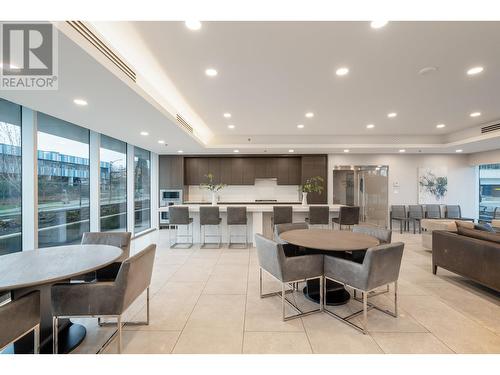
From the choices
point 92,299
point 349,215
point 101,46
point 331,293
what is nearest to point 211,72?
point 101,46

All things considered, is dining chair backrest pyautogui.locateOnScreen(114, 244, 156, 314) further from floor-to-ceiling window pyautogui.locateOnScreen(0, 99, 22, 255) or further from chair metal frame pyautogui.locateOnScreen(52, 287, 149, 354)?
floor-to-ceiling window pyautogui.locateOnScreen(0, 99, 22, 255)

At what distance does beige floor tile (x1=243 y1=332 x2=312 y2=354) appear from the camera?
1.89 metres

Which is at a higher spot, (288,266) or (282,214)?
(282,214)

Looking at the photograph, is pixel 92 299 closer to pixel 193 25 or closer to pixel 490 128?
pixel 193 25

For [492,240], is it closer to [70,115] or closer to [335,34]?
[335,34]

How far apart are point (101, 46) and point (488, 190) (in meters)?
10.4

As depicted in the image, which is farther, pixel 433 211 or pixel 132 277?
pixel 433 211

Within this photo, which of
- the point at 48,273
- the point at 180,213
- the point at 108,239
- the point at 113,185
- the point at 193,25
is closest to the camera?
the point at 48,273

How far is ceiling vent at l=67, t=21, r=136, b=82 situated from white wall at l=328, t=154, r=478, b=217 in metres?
6.33

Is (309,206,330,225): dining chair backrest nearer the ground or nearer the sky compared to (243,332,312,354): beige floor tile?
nearer the sky

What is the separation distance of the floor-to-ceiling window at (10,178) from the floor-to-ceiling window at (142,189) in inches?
130

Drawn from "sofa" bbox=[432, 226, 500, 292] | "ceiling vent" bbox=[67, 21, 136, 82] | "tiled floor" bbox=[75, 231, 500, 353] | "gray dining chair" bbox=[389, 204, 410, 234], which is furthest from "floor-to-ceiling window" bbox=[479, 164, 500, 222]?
"ceiling vent" bbox=[67, 21, 136, 82]

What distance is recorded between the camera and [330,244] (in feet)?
8.29

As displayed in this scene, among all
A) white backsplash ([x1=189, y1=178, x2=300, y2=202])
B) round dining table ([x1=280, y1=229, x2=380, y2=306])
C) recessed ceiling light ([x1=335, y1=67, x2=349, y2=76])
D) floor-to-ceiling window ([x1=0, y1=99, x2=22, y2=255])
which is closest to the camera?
round dining table ([x1=280, y1=229, x2=380, y2=306])
